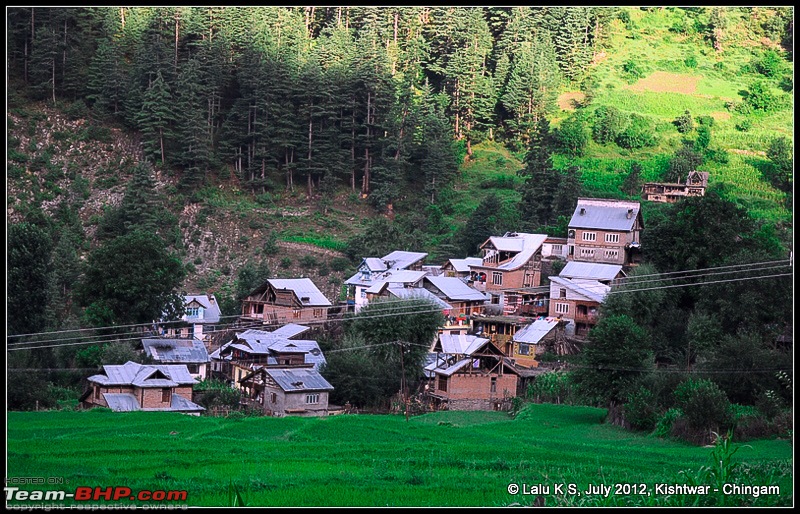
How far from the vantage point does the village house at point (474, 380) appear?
30.5m

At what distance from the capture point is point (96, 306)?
33.5 m

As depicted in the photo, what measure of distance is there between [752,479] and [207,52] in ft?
142

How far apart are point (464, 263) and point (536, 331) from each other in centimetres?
597

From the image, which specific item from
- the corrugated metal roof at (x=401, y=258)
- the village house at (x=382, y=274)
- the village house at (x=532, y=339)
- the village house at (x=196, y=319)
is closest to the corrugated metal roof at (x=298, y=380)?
the village house at (x=196, y=319)

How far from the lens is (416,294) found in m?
36.2

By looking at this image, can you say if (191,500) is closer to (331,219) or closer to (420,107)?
(331,219)

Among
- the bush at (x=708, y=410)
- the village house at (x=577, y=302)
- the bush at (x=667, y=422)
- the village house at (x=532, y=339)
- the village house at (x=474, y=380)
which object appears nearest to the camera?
the bush at (x=708, y=410)

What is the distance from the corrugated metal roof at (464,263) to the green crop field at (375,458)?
476 inches

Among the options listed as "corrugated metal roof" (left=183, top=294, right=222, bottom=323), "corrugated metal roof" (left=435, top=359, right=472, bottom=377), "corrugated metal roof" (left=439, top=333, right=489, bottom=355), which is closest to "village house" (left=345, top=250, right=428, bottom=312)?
"corrugated metal roof" (left=439, top=333, right=489, bottom=355)

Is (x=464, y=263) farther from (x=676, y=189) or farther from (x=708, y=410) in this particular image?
(x=708, y=410)

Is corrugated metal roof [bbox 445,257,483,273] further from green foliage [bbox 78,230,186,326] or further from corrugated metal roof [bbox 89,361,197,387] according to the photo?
corrugated metal roof [bbox 89,361,197,387]

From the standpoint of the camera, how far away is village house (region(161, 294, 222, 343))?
115 ft

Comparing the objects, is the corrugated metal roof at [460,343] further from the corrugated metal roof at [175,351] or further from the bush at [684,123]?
the bush at [684,123]

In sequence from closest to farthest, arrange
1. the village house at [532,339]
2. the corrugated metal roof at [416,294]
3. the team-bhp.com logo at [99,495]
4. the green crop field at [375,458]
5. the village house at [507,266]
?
the team-bhp.com logo at [99,495] → the green crop field at [375,458] → the village house at [532,339] → the corrugated metal roof at [416,294] → the village house at [507,266]
